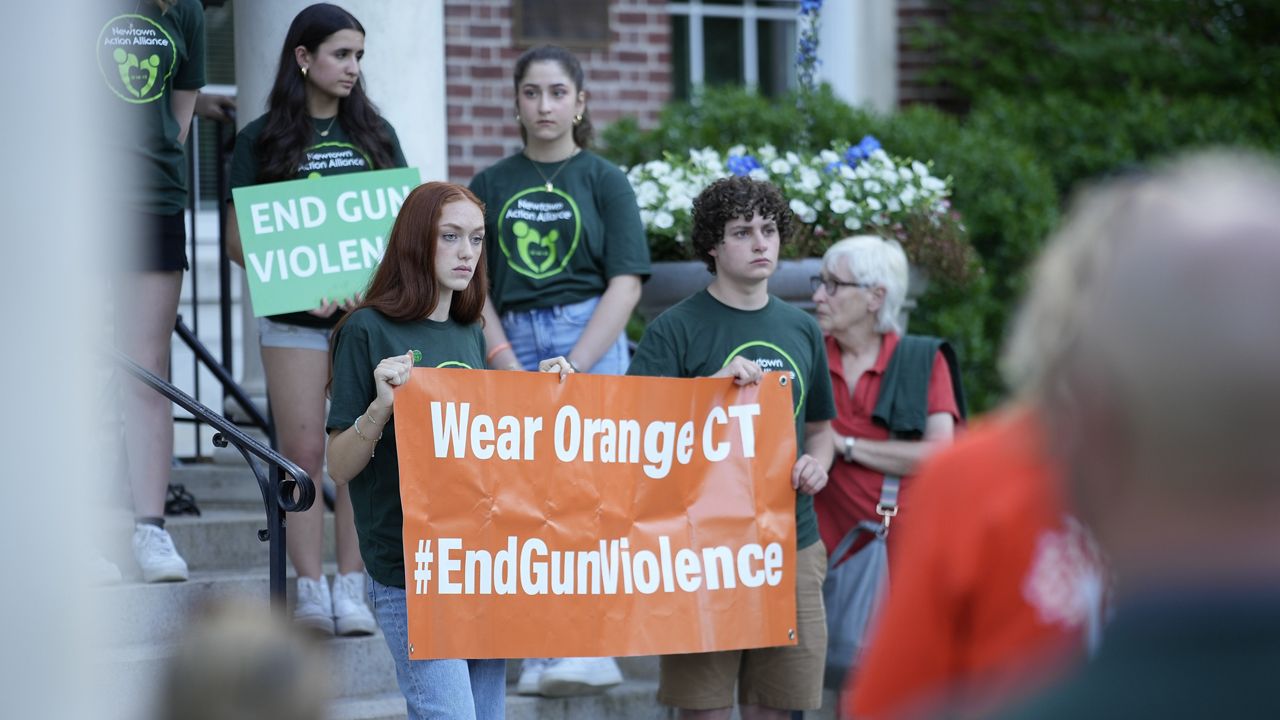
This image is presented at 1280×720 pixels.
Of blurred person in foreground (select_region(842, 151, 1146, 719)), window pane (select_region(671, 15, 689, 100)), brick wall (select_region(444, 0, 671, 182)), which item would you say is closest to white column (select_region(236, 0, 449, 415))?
brick wall (select_region(444, 0, 671, 182))

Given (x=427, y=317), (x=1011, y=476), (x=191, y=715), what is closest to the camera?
(x=191, y=715)

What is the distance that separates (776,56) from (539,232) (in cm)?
535

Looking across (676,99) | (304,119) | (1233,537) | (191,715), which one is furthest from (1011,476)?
(676,99)

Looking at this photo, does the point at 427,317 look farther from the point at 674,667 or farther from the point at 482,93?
the point at 482,93

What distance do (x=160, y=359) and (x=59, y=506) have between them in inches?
146

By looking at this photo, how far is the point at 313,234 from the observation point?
519cm

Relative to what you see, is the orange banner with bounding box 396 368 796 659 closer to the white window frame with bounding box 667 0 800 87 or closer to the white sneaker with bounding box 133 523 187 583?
the white sneaker with bounding box 133 523 187 583

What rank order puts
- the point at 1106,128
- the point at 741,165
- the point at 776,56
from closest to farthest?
the point at 741,165, the point at 1106,128, the point at 776,56

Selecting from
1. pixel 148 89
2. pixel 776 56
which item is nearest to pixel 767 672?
pixel 148 89

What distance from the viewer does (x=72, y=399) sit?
1859 millimetres

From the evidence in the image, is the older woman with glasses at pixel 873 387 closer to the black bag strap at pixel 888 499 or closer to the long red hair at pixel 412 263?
the black bag strap at pixel 888 499

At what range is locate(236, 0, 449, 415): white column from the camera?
20.5 ft

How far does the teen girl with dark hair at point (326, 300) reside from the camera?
5238 mm

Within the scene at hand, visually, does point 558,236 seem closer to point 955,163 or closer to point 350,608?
point 350,608
